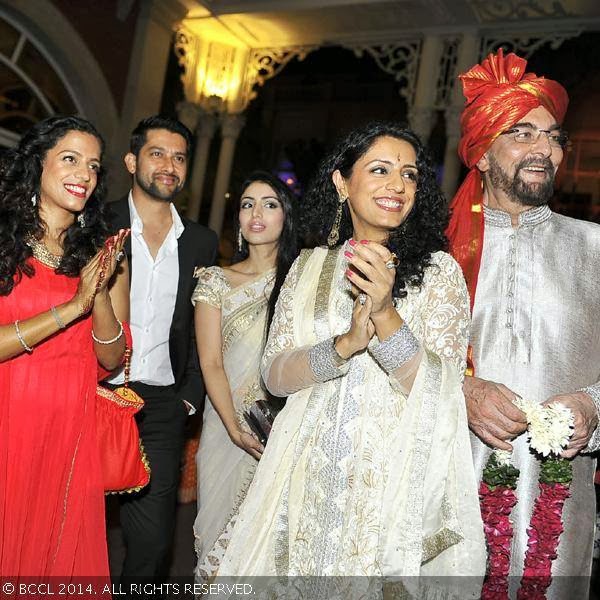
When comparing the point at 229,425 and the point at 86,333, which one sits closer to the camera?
the point at 86,333

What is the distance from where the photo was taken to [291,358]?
2037 mm

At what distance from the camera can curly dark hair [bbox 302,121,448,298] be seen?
2.06 metres

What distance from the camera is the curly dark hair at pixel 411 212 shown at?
81.0 inches

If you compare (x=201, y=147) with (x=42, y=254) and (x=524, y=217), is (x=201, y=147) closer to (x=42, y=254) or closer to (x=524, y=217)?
(x=42, y=254)

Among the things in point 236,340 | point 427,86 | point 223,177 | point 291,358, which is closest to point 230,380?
point 236,340

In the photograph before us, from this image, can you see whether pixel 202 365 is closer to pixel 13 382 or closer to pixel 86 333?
pixel 86 333

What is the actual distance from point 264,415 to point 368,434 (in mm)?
791

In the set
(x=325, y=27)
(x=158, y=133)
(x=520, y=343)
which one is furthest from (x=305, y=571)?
(x=325, y=27)

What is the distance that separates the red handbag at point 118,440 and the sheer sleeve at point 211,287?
2.31ft

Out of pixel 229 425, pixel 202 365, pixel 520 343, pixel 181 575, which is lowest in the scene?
pixel 181 575

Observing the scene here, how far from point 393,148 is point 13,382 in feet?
4.92

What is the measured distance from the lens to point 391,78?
1275cm

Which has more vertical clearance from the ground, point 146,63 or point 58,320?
point 146,63

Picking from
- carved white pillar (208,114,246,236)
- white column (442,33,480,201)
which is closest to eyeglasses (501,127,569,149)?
white column (442,33,480,201)
